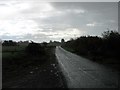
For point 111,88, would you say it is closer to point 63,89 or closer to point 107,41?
point 63,89

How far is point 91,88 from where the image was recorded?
609 inches

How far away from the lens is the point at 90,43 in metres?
61.2

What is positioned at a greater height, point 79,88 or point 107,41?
point 107,41

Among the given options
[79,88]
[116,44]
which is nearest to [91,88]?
[79,88]

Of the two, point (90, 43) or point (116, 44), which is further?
point (90, 43)

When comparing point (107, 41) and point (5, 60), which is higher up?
point (107, 41)

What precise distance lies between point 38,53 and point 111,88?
163 feet

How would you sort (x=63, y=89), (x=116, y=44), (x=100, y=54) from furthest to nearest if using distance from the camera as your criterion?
(x=100, y=54) → (x=116, y=44) → (x=63, y=89)

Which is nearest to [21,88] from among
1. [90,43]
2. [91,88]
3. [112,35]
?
[91,88]

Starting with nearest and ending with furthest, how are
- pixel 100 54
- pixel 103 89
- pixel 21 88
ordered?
pixel 103 89 < pixel 21 88 < pixel 100 54

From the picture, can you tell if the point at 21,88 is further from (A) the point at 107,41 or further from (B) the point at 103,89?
(A) the point at 107,41

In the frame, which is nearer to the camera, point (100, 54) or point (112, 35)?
point (112, 35)

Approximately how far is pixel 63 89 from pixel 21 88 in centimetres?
295

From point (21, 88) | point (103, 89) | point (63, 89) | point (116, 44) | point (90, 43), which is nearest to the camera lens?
point (103, 89)
